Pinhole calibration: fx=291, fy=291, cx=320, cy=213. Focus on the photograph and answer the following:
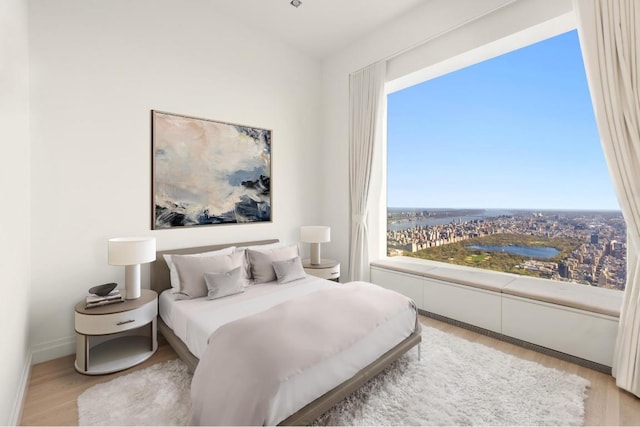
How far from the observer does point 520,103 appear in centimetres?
334

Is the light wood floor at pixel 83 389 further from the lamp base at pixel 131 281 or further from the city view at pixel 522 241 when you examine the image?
the city view at pixel 522 241

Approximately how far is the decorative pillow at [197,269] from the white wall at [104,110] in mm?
537

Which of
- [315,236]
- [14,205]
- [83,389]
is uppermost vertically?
[14,205]

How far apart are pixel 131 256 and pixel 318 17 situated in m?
3.50

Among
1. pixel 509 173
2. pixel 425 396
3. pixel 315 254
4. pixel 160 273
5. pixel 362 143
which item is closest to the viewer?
pixel 425 396

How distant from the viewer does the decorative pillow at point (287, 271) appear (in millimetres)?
3257

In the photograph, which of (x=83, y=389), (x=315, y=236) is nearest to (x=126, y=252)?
(x=83, y=389)

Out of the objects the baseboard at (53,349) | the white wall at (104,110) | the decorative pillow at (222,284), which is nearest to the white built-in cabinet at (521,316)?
the decorative pillow at (222,284)

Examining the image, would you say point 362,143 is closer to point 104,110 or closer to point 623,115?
point 623,115

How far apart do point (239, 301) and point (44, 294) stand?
5.59ft

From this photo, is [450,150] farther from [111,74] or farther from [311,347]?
[111,74]

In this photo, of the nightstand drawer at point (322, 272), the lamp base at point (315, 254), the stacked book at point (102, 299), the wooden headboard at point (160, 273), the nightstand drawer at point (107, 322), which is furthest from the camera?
the lamp base at point (315, 254)

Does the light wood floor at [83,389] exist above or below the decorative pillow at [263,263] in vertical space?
below

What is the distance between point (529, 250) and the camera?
3275 millimetres
